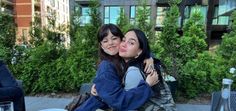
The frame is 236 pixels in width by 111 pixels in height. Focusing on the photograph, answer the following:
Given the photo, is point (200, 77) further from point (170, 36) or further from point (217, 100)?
point (217, 100)

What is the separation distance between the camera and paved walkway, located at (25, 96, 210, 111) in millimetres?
4652

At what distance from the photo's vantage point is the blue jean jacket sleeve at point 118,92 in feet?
5.35

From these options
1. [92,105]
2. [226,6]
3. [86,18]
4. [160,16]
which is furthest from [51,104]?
[160,16]

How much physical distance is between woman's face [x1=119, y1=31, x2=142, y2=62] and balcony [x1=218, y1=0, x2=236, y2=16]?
47.1 feet

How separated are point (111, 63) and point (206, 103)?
3.67m

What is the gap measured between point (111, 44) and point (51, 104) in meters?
3.37

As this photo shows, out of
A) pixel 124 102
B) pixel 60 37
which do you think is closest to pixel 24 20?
pixel 60 37

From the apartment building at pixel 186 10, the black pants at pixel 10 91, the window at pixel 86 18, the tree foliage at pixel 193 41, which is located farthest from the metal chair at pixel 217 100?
the apartment building at pixel 186 10

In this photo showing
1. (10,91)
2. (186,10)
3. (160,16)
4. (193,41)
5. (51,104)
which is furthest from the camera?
(160,16)

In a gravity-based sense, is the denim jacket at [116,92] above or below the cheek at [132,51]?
below

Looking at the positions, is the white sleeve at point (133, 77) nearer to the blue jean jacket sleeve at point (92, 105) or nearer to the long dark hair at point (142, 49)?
the long dark hair at point (142, 49)

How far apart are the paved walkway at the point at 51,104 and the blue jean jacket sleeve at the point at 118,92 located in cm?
315

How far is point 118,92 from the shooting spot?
166cm

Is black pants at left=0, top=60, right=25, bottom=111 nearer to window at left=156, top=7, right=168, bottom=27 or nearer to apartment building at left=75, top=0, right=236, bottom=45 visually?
window at left=156, top=7, right=168, bottom=27
